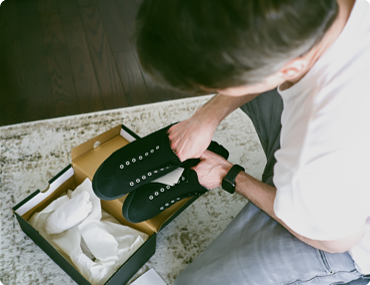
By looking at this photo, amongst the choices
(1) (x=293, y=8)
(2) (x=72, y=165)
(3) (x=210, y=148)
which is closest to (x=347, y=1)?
(1) (x=293, y=8)

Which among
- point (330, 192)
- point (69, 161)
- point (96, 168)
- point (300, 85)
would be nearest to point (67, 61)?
point (69, 161)

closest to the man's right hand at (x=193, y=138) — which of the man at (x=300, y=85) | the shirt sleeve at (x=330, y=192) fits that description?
the man at (x=300, y=85)

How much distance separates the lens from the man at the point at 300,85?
46cm

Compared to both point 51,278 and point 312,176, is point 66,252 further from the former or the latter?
point 312,176

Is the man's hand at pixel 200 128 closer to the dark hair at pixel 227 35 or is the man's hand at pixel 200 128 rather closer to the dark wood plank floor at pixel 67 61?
the dark hair at pixel 227 35

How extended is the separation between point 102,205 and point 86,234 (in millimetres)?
126

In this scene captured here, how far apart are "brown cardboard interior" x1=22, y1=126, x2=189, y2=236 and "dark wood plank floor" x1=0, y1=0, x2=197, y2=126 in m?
0.37

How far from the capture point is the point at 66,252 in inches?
36.6

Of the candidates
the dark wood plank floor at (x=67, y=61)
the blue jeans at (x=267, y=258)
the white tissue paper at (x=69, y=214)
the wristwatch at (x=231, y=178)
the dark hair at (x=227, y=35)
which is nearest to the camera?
the dark hair at (x=227, y=35)

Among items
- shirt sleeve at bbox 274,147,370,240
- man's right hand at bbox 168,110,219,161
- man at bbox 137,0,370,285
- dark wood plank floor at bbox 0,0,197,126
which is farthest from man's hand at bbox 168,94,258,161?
dark wood plank floor at bbox 0,0,197,126

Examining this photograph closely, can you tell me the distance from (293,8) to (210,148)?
58 cm

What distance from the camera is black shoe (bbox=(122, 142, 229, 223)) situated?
2.97ft

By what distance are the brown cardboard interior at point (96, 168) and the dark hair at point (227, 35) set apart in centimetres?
54

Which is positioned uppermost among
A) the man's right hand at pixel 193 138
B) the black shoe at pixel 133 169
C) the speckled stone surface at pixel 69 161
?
the man's right hand at pixel 193 138
